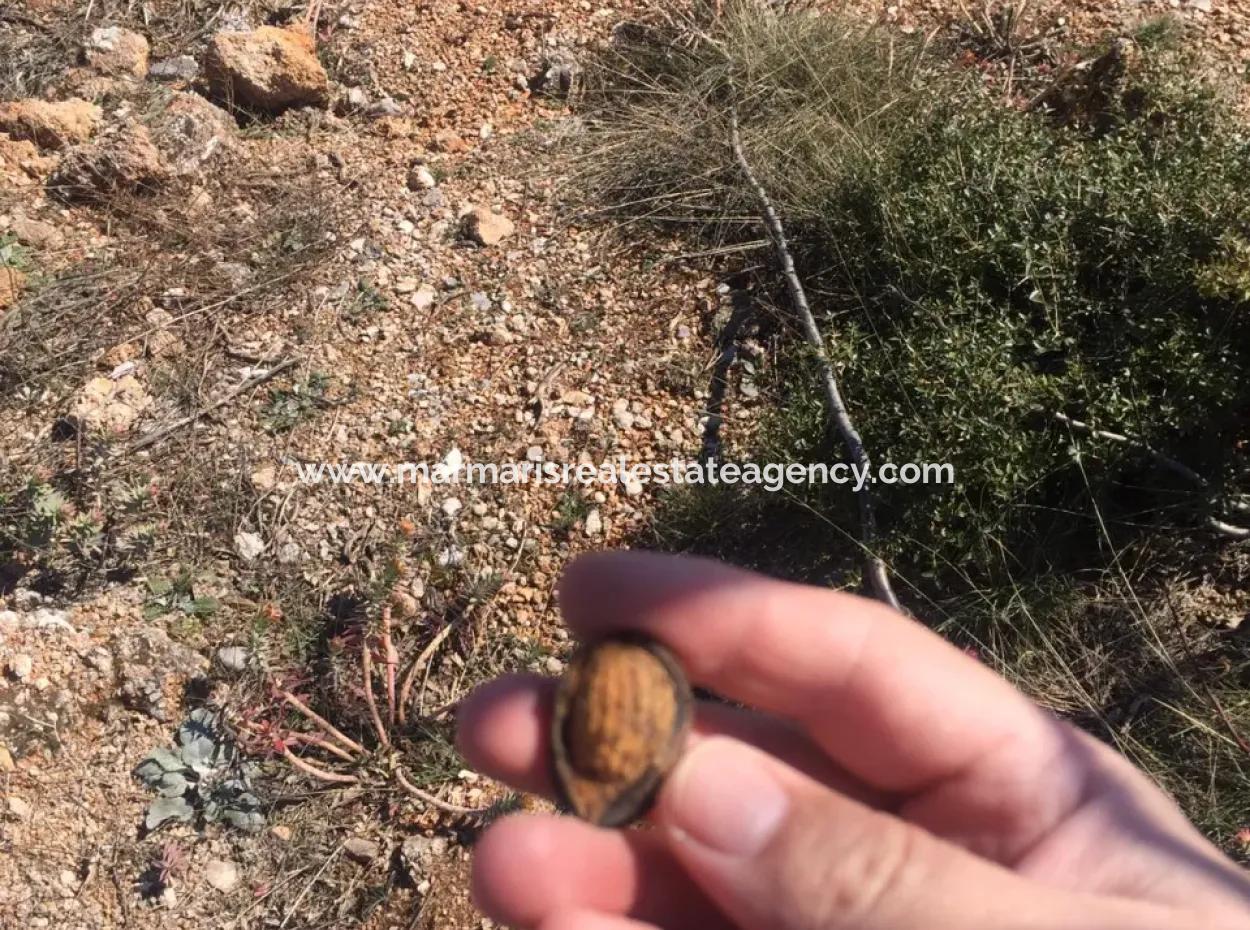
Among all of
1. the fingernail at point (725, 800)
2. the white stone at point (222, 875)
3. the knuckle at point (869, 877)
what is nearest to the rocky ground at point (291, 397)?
the white stone at point (222, 875)

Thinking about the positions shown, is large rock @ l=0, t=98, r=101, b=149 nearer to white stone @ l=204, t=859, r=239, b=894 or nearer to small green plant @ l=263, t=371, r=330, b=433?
small green plant @ l=263, t=371, r=330, b=433

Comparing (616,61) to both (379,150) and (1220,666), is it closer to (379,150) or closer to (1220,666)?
(379,150)

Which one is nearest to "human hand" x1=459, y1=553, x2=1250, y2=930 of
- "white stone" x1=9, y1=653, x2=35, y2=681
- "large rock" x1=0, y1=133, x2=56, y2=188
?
"white stone" x1=9, y1=653, x2=35, y2=681

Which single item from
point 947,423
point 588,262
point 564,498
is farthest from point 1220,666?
point 588,262

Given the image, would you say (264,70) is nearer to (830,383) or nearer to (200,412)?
(200,412)

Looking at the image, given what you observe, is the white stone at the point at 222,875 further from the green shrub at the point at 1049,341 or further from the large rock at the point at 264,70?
the large rock at the point at 264,70
